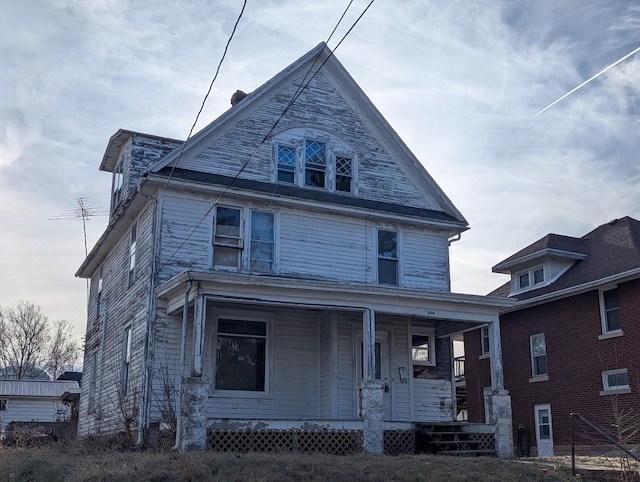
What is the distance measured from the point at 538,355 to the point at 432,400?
8.04 m

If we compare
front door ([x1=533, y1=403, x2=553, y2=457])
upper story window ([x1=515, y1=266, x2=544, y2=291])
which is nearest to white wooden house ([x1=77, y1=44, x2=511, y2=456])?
front door ([x1=533, y1=403, x2=553, y2=457])

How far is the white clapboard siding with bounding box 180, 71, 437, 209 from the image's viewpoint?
19094 mm

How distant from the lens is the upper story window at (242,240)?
1805cm

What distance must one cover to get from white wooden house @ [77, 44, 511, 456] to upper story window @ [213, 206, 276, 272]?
0.03 m

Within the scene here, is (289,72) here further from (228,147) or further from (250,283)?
(250,283)

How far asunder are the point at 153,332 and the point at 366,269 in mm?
5833

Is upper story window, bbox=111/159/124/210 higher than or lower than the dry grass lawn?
higher

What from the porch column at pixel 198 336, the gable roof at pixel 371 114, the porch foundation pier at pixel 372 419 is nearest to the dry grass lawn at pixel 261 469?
the porch foundation pier at pixel 372 419

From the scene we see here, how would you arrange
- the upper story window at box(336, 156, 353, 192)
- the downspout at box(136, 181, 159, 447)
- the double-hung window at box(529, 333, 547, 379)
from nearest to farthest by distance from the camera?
the downspout at box(136, 181, 159, 447)
the upper story window at box(336, 156, 353, 192)
the double-hung window at box(529, 333, 547, 379)

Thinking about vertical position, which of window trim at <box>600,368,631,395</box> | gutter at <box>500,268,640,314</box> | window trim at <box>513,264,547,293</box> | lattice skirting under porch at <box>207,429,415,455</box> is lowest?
lattice skirting under porch at <box>207,429,415,455</box>

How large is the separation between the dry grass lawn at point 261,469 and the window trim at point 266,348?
395cm

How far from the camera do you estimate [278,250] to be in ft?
60.9

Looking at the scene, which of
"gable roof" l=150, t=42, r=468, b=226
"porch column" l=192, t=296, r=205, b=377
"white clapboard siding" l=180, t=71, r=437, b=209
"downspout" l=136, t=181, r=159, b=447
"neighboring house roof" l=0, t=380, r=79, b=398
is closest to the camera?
"porch column" l=192, t=296, r=205, b=377

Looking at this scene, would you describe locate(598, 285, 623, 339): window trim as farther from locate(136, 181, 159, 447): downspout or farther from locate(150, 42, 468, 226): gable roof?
locate(136, 181, 159, 447): downspout
